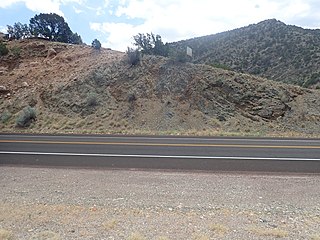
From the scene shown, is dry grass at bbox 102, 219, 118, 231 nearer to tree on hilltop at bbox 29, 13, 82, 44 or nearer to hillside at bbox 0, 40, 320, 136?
hillside at bbox 0, 40, 320, 136

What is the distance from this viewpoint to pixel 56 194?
8.12 meters

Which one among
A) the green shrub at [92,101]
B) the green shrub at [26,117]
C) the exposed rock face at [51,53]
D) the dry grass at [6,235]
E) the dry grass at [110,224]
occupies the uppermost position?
the exposed rock face at [51,53]

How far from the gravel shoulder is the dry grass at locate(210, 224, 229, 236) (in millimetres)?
16

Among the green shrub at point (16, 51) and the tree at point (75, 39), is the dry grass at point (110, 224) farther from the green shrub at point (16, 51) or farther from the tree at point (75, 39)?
the tree at point (75, 39)

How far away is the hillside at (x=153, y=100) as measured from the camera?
26.4 metres

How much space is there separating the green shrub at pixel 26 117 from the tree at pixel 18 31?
22851 millimetres

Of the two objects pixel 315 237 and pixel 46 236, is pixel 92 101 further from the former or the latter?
pixel 315 237

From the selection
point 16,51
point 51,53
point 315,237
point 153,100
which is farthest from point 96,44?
point 315,237

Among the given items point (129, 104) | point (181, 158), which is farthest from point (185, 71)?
point (181, 158)

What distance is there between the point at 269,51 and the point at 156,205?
52.3m

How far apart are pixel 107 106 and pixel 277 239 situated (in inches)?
975

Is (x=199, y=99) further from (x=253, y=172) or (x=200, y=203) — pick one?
(x=200, y=203)

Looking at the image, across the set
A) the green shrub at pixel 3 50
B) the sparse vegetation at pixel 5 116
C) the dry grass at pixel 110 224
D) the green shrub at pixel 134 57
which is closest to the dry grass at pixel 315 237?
the dry grass at pixel 110 224

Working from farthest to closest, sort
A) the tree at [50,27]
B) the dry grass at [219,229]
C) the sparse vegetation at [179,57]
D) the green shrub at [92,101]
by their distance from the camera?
the tree at [50,27] → the sparse vegetation at [179,57] → the green shrub at [92,101] → the dry grass at [219,229]
